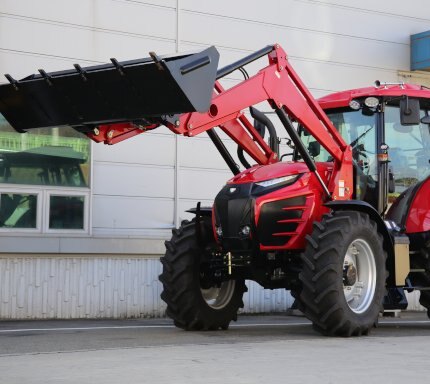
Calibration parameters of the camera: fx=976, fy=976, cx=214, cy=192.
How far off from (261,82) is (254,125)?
4.52 ft

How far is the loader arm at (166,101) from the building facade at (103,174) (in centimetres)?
345

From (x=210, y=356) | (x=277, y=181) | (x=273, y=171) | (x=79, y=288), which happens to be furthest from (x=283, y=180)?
(x=79, y=288)

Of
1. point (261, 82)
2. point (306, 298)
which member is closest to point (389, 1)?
point (261, 82)

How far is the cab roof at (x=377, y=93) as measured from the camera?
11875 millimetres

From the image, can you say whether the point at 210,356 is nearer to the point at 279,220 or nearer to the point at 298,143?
the point at 279,220

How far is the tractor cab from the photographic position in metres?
11.8

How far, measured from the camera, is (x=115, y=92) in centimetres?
998

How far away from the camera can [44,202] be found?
15.3 meters

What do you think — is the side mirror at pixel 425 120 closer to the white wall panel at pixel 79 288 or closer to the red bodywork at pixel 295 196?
the red bodywork at pixel 295 196

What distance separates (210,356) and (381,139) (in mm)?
4434

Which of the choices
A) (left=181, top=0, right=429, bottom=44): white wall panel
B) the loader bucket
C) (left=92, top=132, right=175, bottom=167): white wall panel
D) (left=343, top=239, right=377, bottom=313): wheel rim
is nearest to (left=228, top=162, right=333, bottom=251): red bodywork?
(left=343, top=239, right=377, bottom=313): wheel rim

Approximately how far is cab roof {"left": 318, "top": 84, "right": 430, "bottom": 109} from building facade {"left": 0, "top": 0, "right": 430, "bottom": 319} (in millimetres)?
2585

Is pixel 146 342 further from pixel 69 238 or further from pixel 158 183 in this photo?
pixel 158 183

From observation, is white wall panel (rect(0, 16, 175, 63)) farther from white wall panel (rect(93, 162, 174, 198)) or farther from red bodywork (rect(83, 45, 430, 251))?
red bodywork (rect(83, 45, 430, 251))
